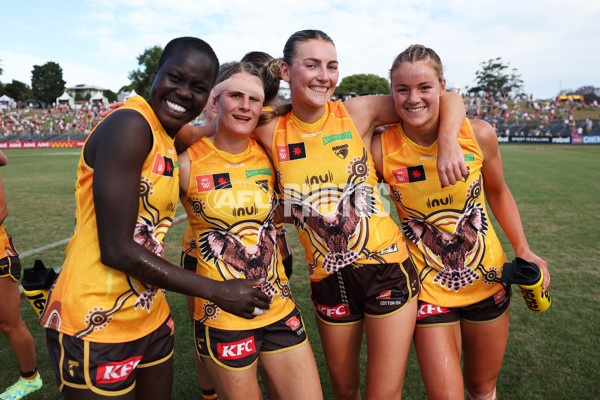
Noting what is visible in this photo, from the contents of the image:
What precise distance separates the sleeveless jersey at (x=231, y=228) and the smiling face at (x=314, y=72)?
1.97 feet

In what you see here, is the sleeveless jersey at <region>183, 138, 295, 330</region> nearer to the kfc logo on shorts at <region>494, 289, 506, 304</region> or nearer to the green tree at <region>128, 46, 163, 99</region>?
the kfc logo on shorts at <region>494, 289, 506, 304</region>

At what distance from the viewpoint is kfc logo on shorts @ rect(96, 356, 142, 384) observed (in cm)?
192

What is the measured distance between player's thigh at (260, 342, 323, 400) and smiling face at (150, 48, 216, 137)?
149cm

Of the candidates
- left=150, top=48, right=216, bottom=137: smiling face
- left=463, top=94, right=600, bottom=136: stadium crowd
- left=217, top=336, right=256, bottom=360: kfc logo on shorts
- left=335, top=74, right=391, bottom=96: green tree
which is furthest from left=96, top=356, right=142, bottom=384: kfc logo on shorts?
left=335, top=74, right=391, bottom=96: green tree

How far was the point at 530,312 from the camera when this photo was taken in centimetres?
499

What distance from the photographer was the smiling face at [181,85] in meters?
1.94

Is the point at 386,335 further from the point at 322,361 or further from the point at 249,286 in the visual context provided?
the point at 322,361

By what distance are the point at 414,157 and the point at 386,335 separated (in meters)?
1.16

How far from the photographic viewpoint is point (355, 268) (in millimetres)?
2680

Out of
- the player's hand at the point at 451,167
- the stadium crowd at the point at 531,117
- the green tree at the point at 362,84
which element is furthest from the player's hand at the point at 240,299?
the green tree at the point at 362,84

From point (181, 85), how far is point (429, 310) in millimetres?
2041

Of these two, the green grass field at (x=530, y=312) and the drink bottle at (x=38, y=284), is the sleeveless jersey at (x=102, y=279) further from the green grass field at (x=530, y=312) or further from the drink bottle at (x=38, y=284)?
the green grass field at (x=530, y=312)

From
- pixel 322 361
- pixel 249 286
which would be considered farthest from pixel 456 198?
pixel 322 361

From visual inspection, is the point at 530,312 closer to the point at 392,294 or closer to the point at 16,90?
the point at 392,294
